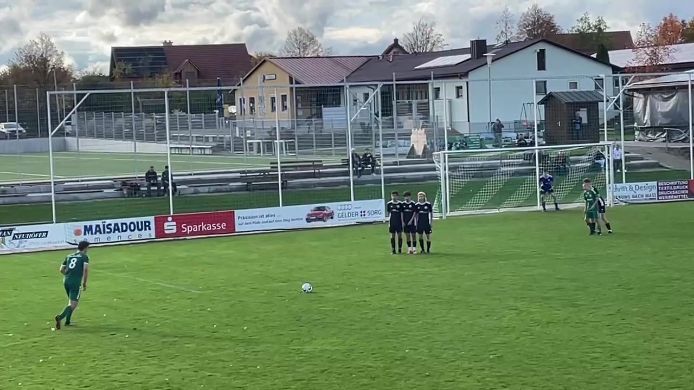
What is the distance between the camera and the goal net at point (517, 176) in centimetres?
3559

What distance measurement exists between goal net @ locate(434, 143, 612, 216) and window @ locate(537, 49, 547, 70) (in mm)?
26558

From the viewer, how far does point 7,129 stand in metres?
46.3

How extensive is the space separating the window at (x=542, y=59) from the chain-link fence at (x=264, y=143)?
16085 millimetres

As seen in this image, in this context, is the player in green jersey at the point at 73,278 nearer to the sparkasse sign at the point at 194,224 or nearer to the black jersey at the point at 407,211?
the black jersey at the point at 407,211

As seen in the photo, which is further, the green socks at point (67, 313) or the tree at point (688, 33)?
the tree at point (688, 33)

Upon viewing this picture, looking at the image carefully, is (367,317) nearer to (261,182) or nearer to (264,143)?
(261,182)

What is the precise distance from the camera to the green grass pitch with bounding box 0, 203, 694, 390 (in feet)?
40.3

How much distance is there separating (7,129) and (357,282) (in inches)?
1254

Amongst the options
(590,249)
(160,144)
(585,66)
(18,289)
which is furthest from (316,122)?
(585,66)

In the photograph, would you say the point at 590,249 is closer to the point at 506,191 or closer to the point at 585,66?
the point at 506,191

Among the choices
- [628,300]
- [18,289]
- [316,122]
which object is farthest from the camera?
[316,122]

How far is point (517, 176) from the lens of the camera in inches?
1597

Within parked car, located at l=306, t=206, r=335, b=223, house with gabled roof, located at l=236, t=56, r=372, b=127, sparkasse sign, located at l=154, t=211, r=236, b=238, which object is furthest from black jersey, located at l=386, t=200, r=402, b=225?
sparkasse sign, located at l=154, t=211, r=236, b=238

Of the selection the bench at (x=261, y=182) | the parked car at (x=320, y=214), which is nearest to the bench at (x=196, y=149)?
the bench at (x=261, y=182)
